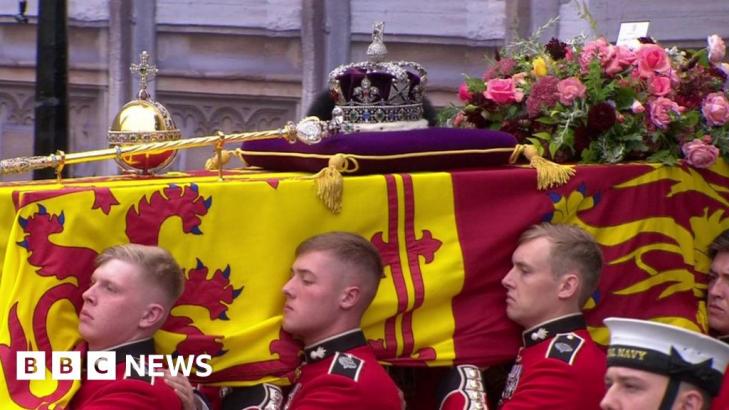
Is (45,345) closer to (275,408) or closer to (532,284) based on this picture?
(275,408)

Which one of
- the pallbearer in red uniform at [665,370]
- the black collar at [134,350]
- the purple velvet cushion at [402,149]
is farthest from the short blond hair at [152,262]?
the pallbearer in red uniform at [665,370]

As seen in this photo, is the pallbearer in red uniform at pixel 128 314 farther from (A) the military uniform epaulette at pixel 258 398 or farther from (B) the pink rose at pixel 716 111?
(B) the pink rose at pixel 716 111

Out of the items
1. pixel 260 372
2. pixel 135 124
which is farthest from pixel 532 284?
pixel 135 124

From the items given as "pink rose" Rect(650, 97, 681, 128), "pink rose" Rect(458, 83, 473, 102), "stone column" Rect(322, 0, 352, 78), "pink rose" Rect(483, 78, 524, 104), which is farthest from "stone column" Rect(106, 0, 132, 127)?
"pink rose" Rect(650, 97, 681, 128)

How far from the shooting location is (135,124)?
15.2 feet

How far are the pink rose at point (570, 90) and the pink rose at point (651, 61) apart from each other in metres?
0.25

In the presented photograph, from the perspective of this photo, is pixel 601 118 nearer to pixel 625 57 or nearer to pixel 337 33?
pixel 625 57

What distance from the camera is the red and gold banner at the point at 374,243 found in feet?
13.4

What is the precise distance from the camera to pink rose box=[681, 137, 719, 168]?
16.7ft

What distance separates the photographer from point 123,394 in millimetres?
4039

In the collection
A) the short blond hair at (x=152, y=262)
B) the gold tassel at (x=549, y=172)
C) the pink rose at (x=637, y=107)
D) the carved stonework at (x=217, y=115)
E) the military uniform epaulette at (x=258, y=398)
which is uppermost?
the carved stonework at (x=217, y=115)

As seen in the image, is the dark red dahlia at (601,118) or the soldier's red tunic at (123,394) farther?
the dark red dahlia at (601,118)

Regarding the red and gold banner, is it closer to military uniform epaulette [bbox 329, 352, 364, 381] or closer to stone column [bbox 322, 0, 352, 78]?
military uniform epaulette [bbox 329, 352, 364, 381]

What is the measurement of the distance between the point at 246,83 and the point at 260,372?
16.4 ft
